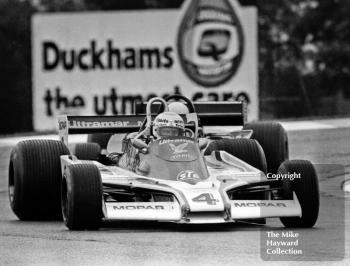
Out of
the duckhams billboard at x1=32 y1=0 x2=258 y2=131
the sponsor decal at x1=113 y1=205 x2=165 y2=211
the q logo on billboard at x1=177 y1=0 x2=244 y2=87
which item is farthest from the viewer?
the q logo on billboard at x1=177 y1=0 x2=244 y2=87

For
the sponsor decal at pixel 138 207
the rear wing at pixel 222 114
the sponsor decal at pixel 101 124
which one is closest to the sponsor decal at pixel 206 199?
the sponsor decal at pixel 138 207

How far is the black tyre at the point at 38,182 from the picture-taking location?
14.3 metres

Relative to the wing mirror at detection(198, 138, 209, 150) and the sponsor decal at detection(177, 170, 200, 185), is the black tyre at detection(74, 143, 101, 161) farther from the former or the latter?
the sponsor decal at detection(177, 170, 200, 185)

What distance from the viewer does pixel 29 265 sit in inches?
408

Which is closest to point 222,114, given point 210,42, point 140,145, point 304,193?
point 140,145

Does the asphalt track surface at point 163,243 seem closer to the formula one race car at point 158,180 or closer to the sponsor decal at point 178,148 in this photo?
the formula one race car at point 158,180

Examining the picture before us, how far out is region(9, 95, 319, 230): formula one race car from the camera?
41.6ft

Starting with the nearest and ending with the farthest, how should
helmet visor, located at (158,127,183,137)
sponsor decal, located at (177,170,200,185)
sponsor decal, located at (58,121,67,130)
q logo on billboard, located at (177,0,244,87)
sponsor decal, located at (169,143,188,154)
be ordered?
sponsor decal, located at (177,170,200,185)
sponsor decal, located at (169,143,188,154)
helmet visor, located at (158,127,183,137)
sponsor decal, located at (58,121,67,130)
q logo on billboard, located at (177,0,244,87)

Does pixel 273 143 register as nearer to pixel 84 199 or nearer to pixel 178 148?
pixel 178 148

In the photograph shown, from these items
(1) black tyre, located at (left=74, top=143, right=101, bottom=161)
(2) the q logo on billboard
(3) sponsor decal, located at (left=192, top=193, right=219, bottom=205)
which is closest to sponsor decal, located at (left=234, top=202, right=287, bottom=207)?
(3) sponsor decal, located at (left=192, top=193, right=219, bottom=205)

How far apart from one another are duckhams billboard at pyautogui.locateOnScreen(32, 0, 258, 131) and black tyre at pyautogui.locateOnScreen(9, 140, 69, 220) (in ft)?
60.7

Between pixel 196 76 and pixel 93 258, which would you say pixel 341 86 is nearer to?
pixel 196 76

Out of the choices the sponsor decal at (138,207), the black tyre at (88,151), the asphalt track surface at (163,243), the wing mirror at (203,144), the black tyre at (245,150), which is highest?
the wing mirror at (203,144)

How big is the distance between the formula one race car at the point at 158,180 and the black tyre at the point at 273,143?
1754mm
